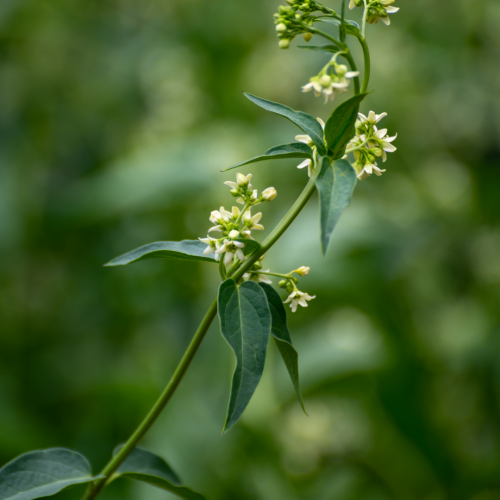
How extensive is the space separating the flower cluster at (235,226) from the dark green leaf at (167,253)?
16 mm

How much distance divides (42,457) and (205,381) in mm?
1169

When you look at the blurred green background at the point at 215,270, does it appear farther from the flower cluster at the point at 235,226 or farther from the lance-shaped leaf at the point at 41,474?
the flower cluster at the point at 235,226

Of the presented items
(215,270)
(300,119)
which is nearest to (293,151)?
(300,119)

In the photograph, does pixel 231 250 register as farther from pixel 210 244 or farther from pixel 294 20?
pixel 294 20

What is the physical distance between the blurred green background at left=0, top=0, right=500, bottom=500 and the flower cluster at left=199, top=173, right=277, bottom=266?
40.0 inches

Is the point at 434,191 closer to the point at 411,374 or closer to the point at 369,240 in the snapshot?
the point at 369,240

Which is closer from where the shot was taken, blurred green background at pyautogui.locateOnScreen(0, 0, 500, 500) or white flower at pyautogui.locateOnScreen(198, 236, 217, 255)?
white flower at pyautogui.locateOnScreen(198, 236, 217, 255)

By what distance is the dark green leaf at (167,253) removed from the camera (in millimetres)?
438

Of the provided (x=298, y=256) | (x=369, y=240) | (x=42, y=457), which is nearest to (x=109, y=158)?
(x=298, y=256)

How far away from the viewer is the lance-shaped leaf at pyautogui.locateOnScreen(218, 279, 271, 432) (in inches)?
15.2

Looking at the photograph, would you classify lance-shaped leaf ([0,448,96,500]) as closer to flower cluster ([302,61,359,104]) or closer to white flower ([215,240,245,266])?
white flower ([215,240,245,266])

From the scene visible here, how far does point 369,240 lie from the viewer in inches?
66.2

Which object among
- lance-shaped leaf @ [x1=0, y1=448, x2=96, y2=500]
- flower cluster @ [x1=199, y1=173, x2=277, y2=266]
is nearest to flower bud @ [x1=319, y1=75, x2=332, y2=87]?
flower cluster @ [x1=199, y1=173, x2=277, y2=266]

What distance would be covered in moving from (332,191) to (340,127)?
0.23ft
